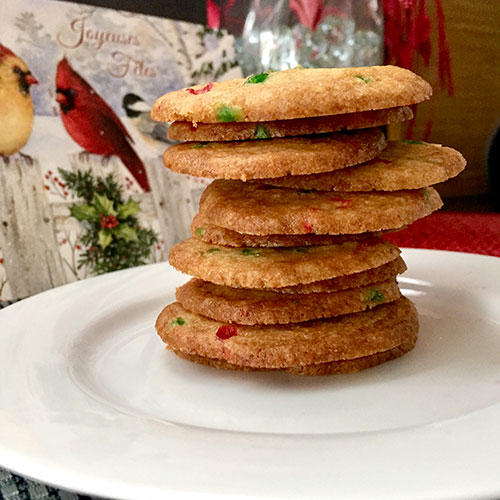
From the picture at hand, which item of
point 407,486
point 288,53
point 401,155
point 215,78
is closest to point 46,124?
point 215,78

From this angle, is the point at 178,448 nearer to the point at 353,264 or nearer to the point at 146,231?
the point at 353,264

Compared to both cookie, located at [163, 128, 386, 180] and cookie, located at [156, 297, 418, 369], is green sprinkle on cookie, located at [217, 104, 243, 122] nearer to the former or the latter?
cookie, located at [163, 128, 386, 180]

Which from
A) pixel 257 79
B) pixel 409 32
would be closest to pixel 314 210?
pixel 257 79

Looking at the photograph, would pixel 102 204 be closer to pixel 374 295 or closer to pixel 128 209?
pixel 128 209

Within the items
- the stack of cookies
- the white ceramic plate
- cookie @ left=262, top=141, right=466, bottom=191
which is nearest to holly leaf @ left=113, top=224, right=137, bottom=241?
the white ceramic plate

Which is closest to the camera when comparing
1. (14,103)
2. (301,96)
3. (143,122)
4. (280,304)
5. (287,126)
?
(301,96)

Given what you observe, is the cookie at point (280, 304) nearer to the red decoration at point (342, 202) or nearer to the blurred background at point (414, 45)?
the red decoration at point (342, 202)

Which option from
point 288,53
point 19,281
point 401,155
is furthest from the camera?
point 288,53
